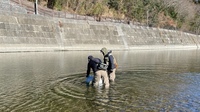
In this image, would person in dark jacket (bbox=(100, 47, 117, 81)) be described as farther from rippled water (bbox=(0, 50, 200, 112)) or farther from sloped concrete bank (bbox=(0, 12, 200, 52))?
sloped concrete bank (bbox=(0, 12, 200, 52))

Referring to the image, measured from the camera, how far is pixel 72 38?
32.2 metres

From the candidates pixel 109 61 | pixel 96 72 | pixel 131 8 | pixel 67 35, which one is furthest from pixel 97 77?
pixel 131 8

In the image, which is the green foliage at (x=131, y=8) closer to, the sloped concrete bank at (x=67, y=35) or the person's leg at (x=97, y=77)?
the sloped concrete bank at (x=67, y=35)

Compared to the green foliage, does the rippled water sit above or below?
below

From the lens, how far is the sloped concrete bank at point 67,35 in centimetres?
2631

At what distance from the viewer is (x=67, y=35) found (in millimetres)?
31984

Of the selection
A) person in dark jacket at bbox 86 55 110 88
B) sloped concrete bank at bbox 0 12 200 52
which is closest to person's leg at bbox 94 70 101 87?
person in dark jacket at bbox 86 55 110 88

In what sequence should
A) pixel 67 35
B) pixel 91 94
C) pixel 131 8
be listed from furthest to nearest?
pixel 131 8 → pixel 67 35 → pixel 91 94

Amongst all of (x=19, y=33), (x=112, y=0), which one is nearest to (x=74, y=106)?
(x=19, y=33)

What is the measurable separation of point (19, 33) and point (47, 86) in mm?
17426

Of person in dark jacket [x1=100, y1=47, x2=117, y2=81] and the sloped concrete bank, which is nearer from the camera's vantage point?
person in dark jacket [x1=100, y1=47, x2=117, y2=81]

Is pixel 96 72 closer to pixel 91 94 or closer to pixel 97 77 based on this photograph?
pixel 97 77

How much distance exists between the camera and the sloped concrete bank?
26.3m

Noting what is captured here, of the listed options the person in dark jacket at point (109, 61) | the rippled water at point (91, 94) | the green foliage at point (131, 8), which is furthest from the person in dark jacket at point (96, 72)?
the green foliage at point (131, 8)
